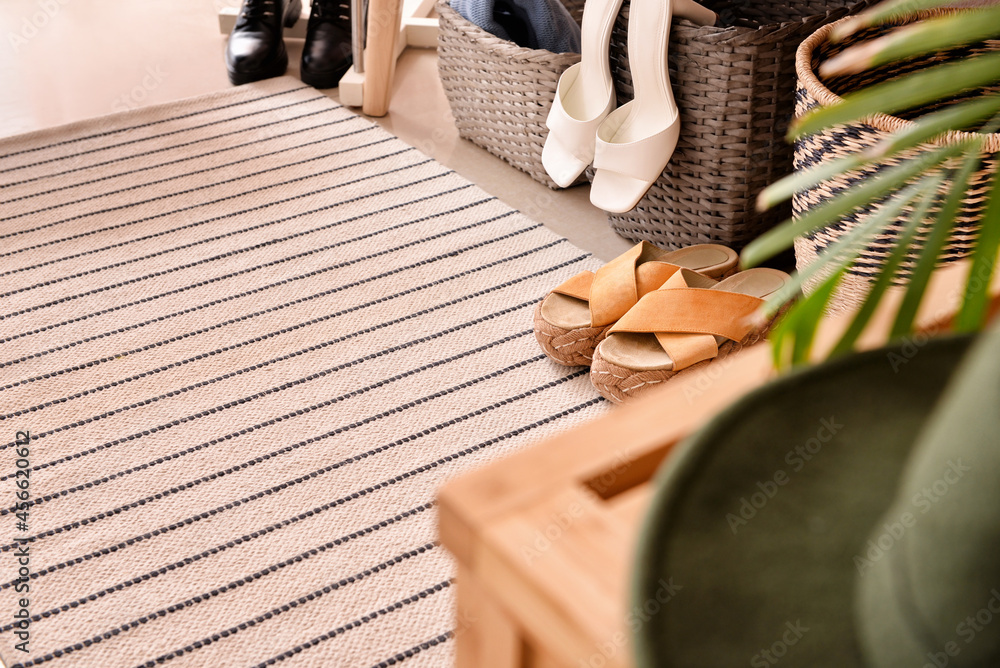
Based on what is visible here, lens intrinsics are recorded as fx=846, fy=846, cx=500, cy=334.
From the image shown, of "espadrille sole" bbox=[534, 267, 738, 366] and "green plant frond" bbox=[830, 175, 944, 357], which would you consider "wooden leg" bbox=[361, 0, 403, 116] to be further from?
"green plant frond" bbox=[830, 175, 944, 357]

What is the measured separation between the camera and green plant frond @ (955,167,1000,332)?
0.33 metres

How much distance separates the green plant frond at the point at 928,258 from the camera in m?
0.35

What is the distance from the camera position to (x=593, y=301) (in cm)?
113

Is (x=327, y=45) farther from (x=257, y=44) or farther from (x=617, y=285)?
(x=617, y=285)

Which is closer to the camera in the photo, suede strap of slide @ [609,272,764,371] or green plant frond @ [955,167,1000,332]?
green plant frond @ [955,167,1000,332]

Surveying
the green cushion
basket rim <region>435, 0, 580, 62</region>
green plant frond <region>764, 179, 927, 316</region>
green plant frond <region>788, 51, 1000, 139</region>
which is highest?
green plant frond <region>788, 51, 1000, 139</region>

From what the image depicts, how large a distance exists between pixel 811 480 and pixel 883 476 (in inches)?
1.1

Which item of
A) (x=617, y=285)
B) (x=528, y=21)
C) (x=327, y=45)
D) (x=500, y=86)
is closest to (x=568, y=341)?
(x=617, y=285)

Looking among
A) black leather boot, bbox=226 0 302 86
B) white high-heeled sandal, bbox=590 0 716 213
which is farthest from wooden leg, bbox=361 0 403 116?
white high-heeled sandal, bbox=590 0 716 213

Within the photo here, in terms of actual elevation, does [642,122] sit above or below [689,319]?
above

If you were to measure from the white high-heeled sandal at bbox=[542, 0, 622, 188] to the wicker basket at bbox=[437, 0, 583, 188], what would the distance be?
64 mm

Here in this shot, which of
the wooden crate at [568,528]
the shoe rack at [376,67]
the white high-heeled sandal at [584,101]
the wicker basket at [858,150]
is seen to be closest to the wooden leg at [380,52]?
the shoe rack at [376,67]

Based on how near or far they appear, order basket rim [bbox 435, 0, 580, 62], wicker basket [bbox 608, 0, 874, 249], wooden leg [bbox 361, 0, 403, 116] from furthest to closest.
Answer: wooden leg [bbox 361, 0, 403, 116], basket rim [bbox 435, 0, 580, 62], wicker basket [bbox 608, 0, 874, 249]

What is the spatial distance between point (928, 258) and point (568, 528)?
0.61ft
